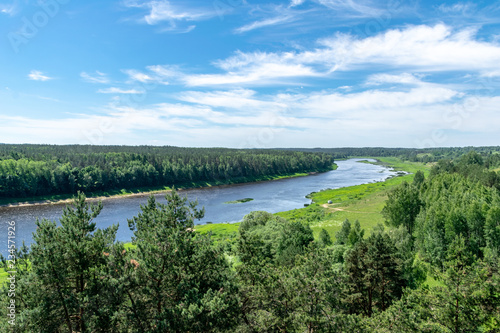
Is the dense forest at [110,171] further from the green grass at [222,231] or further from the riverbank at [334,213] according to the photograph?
the green grass at [222,231]

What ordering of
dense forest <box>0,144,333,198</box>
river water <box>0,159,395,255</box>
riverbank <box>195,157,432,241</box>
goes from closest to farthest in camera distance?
riverbank <box>195,157,432,241</box>
river water <box>0,159,395,255</box>
dense forest <box>0,144,333,198</box>

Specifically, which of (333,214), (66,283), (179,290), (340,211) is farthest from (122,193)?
(179,290)

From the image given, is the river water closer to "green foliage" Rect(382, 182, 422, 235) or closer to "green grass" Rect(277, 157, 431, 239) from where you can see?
"green grass" Rect(277, 157, 431, 239)

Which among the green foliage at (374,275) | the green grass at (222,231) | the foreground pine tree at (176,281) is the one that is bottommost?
the green grass at (222,231)

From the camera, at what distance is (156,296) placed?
15.0m

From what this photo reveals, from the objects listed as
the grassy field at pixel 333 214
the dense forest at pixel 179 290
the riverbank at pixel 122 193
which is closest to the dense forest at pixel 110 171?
the riverbank at pixel 122 193

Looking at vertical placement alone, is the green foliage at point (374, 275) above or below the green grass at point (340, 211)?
above

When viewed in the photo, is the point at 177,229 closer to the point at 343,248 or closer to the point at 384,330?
the point at 384,330

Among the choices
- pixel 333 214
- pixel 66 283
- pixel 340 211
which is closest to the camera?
pixel 66 283

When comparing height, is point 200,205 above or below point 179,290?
below

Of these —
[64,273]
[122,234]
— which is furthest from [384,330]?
[122,234]

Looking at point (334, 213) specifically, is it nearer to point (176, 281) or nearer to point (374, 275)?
point (374, 275)

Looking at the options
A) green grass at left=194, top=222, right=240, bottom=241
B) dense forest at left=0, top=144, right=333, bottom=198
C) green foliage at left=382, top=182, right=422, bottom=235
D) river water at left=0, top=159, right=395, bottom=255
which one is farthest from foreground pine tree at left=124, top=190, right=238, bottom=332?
dense forest at left=0, top=144, right=333, bottom=198

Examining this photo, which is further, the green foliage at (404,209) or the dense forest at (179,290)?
the green foliage at (404,209)
